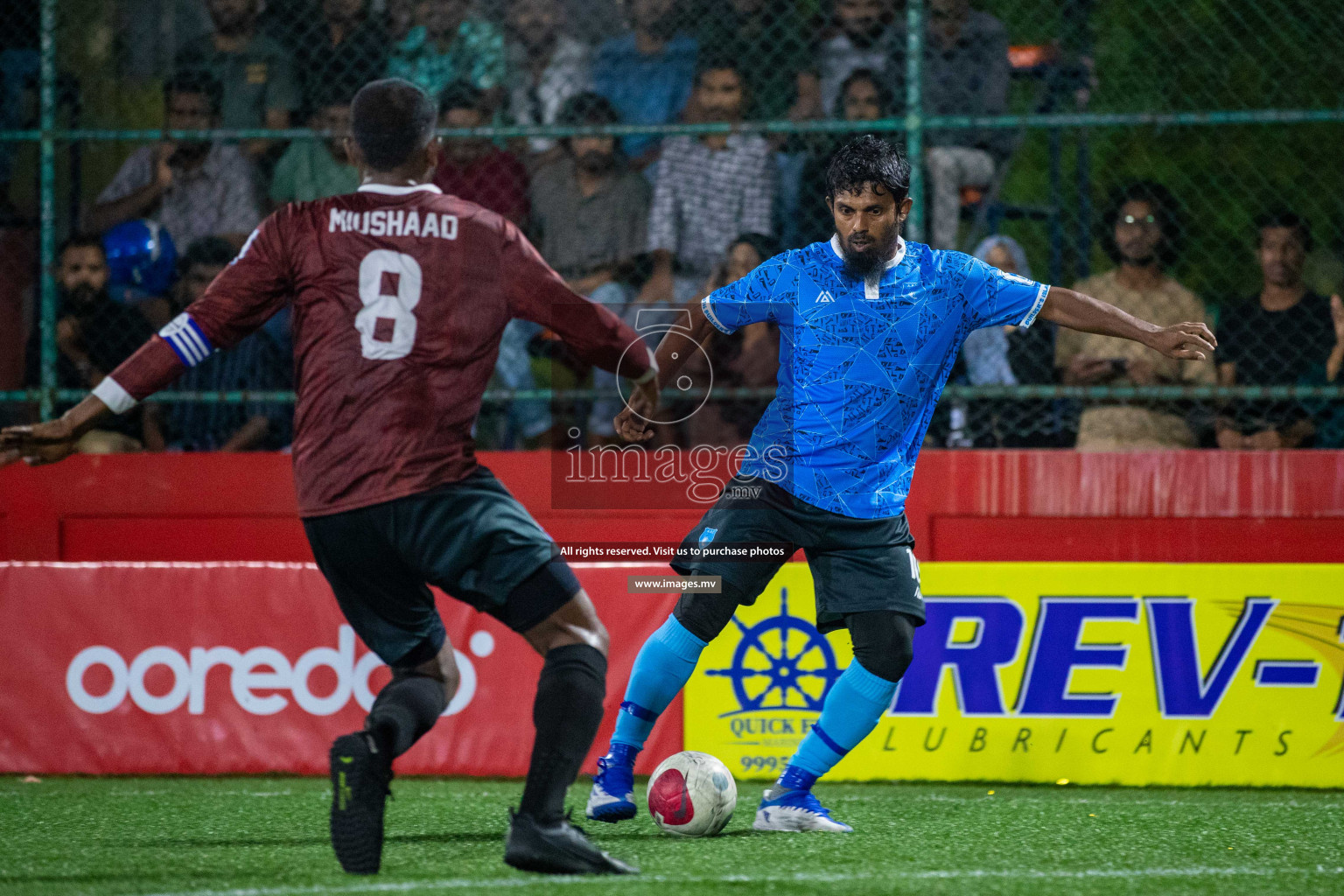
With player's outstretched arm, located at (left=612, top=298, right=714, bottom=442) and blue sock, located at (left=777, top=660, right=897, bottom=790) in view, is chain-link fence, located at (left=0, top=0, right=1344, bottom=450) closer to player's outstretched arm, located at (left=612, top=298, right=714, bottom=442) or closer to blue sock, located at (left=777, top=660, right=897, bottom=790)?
player's outstretched arm, located at (left=612, top=298, right=714, bottom=442)

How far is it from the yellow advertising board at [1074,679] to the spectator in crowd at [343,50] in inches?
131

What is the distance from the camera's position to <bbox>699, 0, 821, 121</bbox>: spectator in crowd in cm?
722

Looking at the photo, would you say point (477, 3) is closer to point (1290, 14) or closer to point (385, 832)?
point (1290, 14)

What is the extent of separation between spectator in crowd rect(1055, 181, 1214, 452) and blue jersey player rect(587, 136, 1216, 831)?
2171 mm

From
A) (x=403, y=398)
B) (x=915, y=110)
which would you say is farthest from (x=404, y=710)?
(x=915, y=110)

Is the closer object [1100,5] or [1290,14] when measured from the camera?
[1290,14]

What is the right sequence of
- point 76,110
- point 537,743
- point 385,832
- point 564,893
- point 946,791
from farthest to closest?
point 76,110 < point 946,791 < point 385,832 < point 537,743 < point 564,893

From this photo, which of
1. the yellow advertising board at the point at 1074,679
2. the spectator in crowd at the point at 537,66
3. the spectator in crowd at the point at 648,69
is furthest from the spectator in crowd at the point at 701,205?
the yellow advertising board at the point at 1074,679

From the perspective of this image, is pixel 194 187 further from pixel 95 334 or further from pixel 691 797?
pixel 691 797

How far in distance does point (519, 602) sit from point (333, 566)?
473mm

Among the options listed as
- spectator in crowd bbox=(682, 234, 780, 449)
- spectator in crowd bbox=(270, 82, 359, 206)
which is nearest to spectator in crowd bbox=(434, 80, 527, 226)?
spectator in crowd bbox=(270, 82, 359, 206)

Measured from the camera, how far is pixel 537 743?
3.60m

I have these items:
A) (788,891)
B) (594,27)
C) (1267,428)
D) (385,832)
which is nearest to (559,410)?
(594,27)

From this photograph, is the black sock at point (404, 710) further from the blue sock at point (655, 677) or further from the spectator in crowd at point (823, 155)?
the spectator in crowd at point (823, 155)
